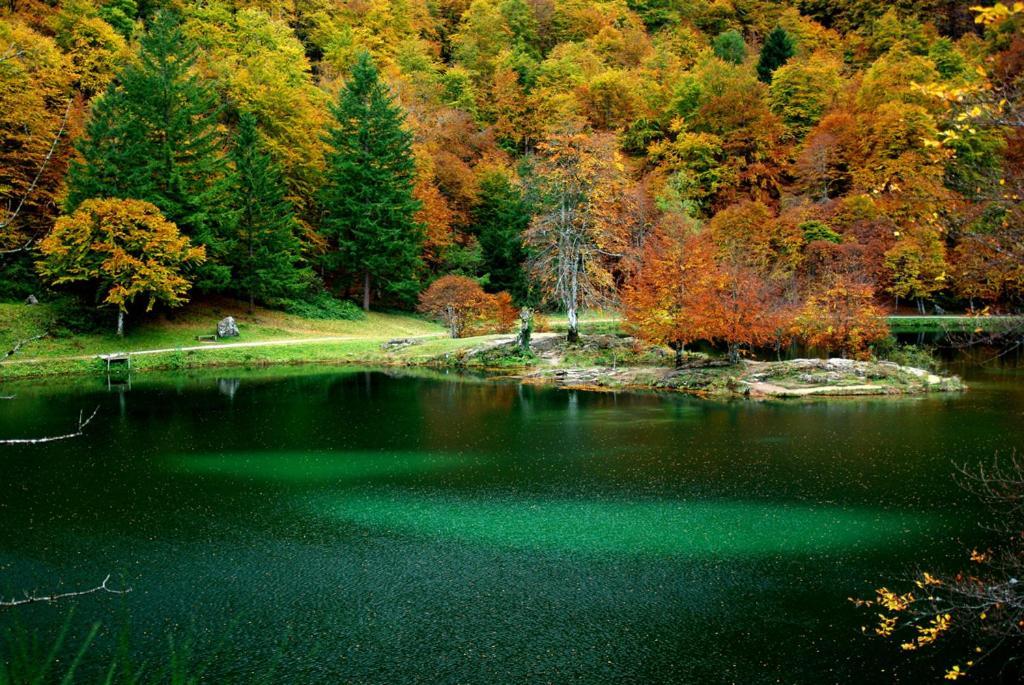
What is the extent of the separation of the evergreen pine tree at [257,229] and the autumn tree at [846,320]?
24430mm

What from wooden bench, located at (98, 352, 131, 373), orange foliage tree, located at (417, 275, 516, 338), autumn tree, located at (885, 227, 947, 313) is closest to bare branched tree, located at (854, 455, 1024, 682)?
orange foliage tree, located at (417, 275, 516, 338)

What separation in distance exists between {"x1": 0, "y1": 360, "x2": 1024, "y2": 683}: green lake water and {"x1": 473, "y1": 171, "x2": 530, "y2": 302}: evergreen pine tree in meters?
28.7

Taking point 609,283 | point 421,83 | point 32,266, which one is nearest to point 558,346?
point 609,283

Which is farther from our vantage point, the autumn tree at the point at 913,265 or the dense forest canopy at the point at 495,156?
the autumn tree at the point at 913,265

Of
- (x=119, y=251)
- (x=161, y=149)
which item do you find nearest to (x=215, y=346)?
(x=119, y=251)

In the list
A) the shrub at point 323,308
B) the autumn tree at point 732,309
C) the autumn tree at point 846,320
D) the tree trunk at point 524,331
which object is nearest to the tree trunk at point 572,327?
the tree trunk at point 524,331

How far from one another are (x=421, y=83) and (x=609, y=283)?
1425 inches

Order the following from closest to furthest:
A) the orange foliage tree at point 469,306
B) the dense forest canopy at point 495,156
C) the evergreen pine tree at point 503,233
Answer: the dense forest canopy at point 495,156, the orange foliage tree at point 469,306, the evergreen pine tree at point 503,233

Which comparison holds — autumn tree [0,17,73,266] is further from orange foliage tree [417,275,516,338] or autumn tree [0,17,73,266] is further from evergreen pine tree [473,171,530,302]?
evergreen pine tree [473,171,530,302]

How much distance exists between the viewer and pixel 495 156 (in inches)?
2179

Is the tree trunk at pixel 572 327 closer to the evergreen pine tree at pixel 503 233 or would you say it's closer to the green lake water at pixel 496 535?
the green lake water at pixel 496 535

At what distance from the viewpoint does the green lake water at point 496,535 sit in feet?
24.7

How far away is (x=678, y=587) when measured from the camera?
904 cm

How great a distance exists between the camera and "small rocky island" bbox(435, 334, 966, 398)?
2348cm
